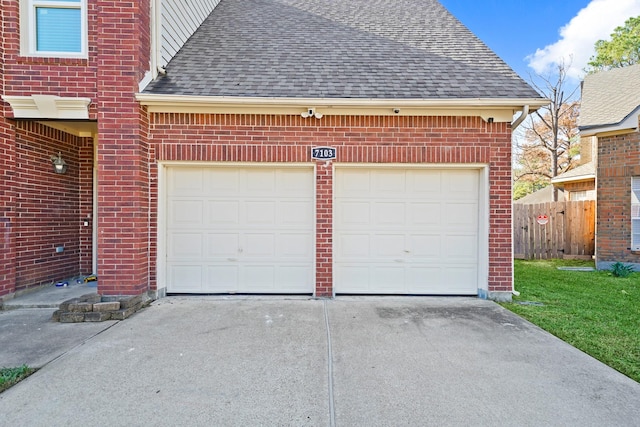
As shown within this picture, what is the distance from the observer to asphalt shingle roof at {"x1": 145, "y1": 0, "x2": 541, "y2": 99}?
5.78 metres

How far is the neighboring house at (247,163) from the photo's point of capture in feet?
17.4

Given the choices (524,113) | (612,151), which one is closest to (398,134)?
(524,113)

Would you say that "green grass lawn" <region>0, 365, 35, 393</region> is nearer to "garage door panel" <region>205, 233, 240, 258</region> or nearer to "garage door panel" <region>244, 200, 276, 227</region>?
"garage door panel" <region>205, 233, 240, 258</region>

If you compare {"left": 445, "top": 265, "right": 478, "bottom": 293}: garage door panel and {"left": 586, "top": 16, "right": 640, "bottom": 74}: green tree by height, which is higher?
{"left": 586, "top": 16, "right": 640, "bottom": 74}: green tree

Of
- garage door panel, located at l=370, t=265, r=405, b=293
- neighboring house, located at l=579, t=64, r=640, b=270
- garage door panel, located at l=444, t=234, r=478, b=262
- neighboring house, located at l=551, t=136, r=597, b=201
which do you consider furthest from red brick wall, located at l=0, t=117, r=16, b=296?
neighboring house, located at l=551, t=136, r=597, b=201

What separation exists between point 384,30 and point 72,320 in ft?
27.1

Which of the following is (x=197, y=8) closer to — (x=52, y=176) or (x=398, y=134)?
(x=52, y=176)

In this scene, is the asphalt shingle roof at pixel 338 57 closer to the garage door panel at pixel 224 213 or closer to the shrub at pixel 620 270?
the garage door panel at pixel 224 213

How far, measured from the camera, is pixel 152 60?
582cm

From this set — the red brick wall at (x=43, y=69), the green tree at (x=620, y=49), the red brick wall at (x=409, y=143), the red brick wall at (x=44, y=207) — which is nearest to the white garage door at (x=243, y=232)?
the red brick wall at (x=409, y=143)

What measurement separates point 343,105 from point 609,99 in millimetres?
10273

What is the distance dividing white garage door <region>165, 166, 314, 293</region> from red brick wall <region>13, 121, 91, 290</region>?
7.65 ft

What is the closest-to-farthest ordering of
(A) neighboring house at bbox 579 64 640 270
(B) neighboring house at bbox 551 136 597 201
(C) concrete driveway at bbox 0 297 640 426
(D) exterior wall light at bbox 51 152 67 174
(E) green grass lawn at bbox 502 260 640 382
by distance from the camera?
(C) concrete driveway at bbox 0 297 640 426 < (E) green grass lawn at bbox 502 260 640 382 < (D) exterior wall light at bbox 51 152 67 174 < (A) neighboring house at bbox 579 64 640 270 < (B) neighboring house at bbox 551 136 597 201

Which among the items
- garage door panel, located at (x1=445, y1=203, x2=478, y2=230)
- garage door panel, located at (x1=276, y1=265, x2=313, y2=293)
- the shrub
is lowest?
the shrub
